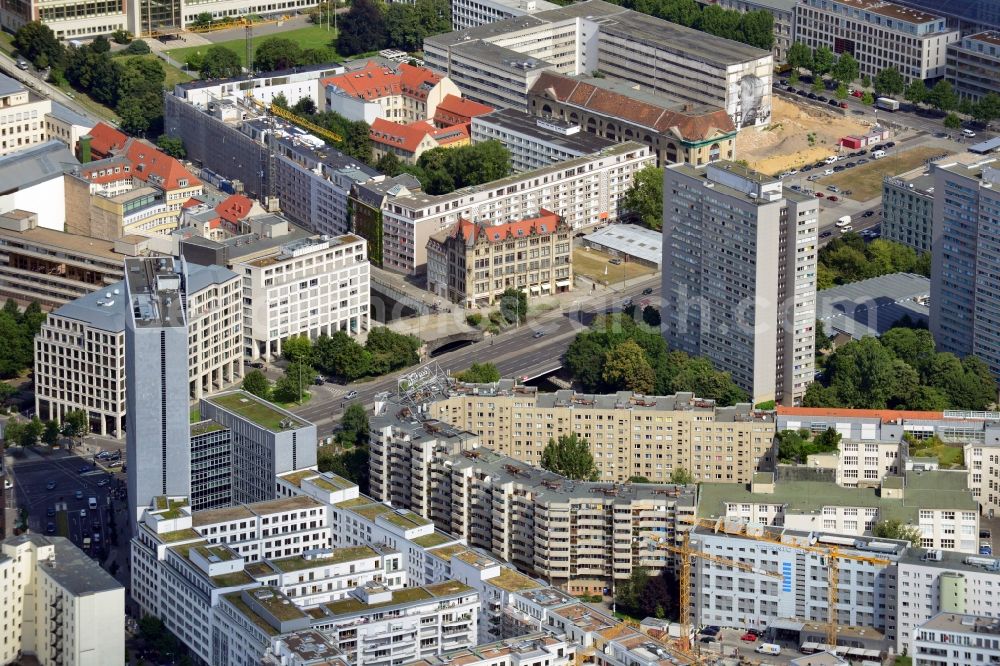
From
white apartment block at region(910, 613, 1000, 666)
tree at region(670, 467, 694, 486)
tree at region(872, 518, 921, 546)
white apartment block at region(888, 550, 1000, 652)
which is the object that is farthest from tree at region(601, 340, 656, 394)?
white apartment block at region(910, 613, 1000, 666)

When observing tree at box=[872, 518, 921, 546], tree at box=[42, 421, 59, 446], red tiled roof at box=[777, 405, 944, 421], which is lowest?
tree at box=[42, 421, 59, 446]

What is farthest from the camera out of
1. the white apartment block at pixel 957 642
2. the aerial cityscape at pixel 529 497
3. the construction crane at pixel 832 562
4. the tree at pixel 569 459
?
the tree at pixel 569 459

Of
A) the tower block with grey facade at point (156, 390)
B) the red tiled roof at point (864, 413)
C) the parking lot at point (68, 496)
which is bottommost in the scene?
the parking lot at point (68, 496)

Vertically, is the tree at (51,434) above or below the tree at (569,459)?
below

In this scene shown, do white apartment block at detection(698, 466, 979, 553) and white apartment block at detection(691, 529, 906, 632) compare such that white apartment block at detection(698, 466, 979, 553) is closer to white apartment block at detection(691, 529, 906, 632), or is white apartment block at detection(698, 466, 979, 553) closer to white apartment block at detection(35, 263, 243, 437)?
white apartment block at detection(691, 529, 906, 632)

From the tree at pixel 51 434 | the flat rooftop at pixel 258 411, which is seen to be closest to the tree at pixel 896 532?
the flat rooftop at pixel 258 411

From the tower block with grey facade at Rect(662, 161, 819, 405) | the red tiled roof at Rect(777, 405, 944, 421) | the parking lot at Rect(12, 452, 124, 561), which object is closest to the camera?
the parking lot at Rect(12, 452, 124, 561)

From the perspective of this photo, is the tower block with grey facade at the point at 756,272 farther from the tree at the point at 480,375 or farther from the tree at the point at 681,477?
the tree at the point at 480,375
